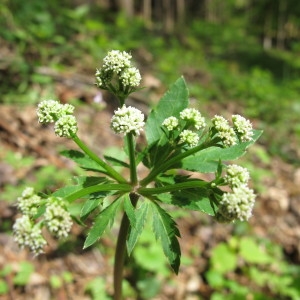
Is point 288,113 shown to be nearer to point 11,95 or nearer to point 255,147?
point 255,147

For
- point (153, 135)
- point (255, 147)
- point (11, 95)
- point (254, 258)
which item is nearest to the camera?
point (153, 135)

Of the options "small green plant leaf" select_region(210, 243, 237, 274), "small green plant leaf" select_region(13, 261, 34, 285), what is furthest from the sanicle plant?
"small green plant leaf" select_region(210, 243, 237, 274)

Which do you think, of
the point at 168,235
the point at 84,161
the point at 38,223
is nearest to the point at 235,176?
the point at 168,235

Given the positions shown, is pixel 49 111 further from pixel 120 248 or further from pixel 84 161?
pixel 120 248

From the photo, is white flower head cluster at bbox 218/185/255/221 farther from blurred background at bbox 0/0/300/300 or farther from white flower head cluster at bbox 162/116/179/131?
blurred background at bbox 0/0/300/300

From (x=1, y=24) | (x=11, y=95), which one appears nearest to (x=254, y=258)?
(x=11, y=95)
